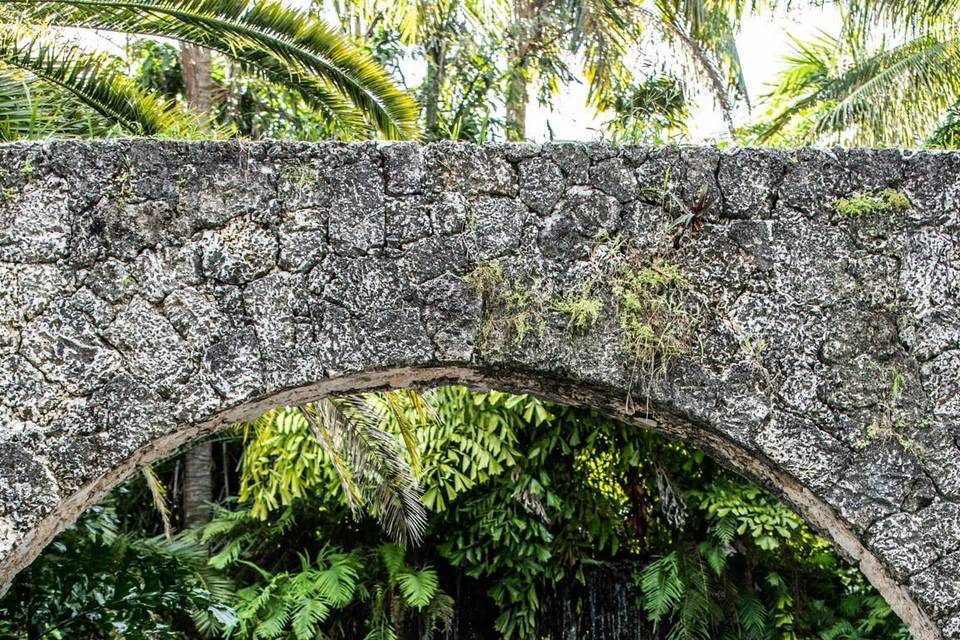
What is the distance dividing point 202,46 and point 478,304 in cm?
223

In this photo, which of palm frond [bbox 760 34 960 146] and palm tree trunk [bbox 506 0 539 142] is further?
palm tree trunk [bbox 506 0 539 142]

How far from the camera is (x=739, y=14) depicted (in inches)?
277

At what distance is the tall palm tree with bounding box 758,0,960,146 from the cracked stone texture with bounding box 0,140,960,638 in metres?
4.17

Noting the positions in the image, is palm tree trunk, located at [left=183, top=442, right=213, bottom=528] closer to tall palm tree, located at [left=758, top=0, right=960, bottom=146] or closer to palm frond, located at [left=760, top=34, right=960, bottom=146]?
tall palm tree, located at [left=758, top=0, right=960, bottom=146]

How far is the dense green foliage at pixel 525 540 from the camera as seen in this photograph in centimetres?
563

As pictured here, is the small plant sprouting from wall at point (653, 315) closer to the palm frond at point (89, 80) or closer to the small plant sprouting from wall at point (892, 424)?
the small plant sprouting from wall at point (892, 424)

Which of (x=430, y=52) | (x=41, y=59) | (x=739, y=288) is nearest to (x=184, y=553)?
(x=41, y=59)

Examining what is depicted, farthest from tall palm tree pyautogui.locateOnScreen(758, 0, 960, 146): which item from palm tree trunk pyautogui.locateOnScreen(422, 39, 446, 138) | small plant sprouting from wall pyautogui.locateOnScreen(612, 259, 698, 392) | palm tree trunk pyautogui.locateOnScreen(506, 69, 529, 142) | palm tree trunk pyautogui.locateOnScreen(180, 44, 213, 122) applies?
small plant sprouting from wall pyautogui.locateOnScreen(612, 259, 698, 392)

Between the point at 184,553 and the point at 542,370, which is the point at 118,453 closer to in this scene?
the point at 542,370

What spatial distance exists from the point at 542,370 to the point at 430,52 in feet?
16.8

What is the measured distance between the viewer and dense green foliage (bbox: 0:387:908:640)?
5.63 m

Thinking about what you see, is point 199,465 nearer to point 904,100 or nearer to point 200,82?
point 200,82

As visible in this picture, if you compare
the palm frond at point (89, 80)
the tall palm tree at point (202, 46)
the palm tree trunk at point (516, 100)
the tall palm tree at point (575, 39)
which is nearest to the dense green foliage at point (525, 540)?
the tall palm tree at point (202, 46)

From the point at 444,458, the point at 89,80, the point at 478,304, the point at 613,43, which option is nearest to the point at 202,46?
the point at 89,80
